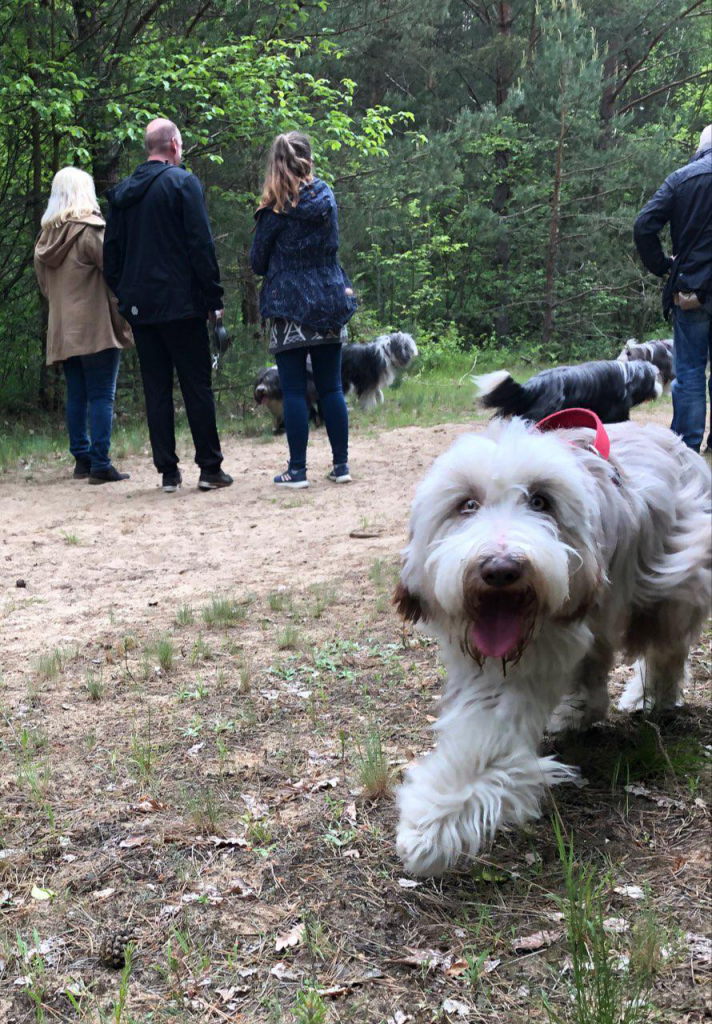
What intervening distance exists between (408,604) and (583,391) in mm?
5440

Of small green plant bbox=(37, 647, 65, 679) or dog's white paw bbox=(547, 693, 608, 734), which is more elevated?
dog's white paw bbox=(547, 693, 608, 734)

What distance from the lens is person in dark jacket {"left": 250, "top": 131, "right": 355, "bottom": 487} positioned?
6.69 meters

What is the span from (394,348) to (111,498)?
5659mm

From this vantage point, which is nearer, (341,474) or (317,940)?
(317,940)

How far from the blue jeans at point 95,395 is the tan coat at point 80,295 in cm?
12

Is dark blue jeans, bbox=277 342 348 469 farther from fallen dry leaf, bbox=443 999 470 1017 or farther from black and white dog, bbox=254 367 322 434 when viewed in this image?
fallen dry leaf, bbox=443 999 470 1017

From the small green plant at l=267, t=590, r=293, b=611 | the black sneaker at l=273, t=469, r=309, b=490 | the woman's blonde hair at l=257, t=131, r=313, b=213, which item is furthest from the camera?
the black sneaker at l=273, t=469, r=309, b=490

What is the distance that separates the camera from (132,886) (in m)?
2.40

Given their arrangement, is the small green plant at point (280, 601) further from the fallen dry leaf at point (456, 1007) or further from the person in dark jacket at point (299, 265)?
the fallen dry leaf at point (456, 1007)

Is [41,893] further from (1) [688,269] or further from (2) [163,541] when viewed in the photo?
(1) [688,269]

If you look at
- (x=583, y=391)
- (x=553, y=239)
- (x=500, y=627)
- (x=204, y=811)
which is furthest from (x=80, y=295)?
(x=553, y=239)

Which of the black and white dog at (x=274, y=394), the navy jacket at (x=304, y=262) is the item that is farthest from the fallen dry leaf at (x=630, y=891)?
the black and white dog at (x=274, y=394)

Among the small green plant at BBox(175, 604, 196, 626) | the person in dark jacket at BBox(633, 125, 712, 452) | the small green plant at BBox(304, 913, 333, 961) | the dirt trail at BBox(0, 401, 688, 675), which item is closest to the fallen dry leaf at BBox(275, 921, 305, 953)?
the small green plant at BBox(304, 913, 333, 961)

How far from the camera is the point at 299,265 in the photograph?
689 centimetres
